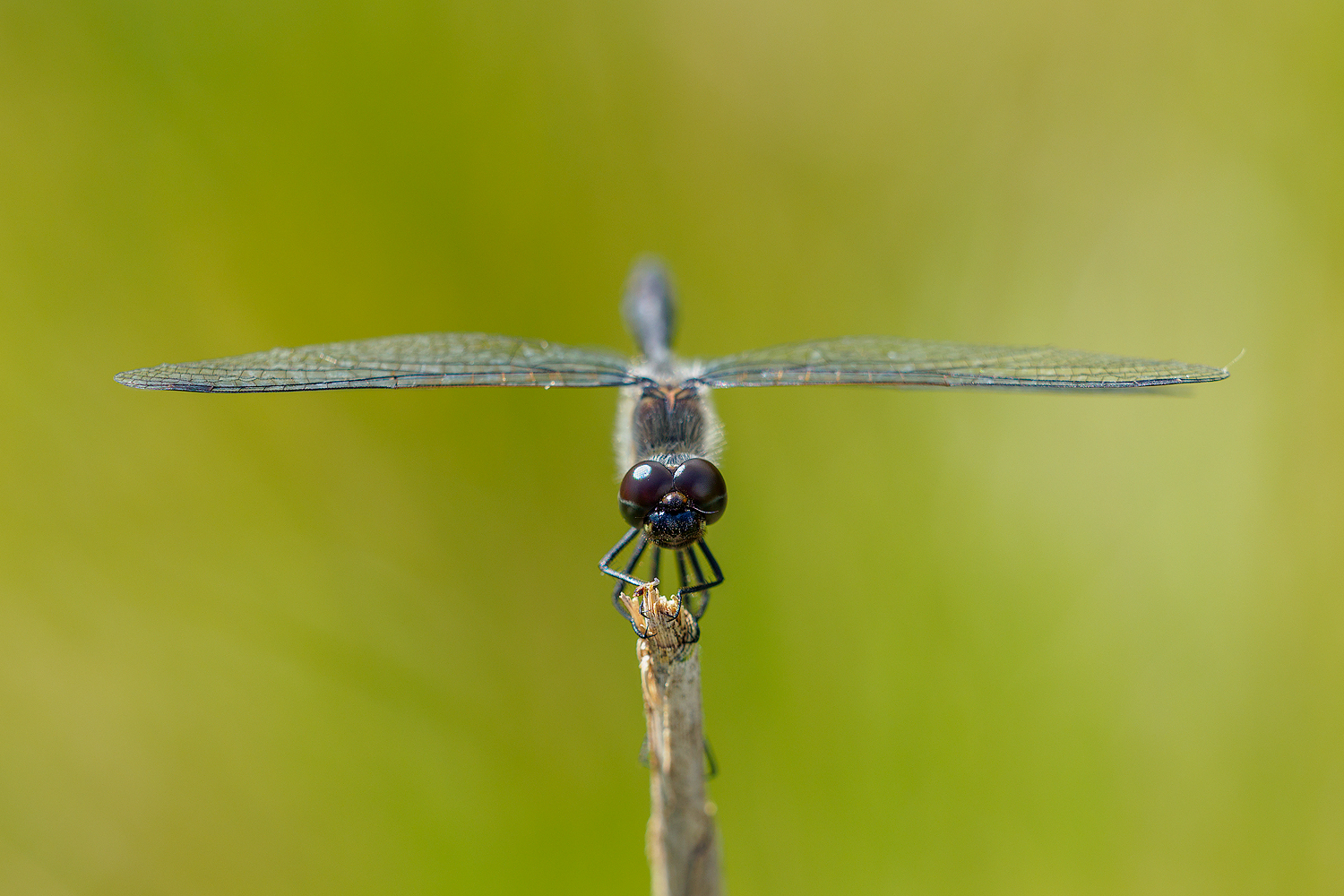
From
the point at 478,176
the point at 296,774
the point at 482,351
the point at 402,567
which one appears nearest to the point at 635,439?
the point at 482,351

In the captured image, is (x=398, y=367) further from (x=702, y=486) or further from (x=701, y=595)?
(x=701, y=595)

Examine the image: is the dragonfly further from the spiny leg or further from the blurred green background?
the blurred green background

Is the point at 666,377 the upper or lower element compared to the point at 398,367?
upper

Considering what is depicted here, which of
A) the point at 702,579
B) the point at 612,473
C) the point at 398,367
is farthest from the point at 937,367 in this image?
the point at 398,367

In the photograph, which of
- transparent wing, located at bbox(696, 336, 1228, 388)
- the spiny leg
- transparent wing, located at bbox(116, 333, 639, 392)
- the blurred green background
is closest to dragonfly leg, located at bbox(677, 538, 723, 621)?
the spiny leg

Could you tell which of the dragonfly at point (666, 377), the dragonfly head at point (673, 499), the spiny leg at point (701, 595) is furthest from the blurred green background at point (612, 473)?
the dragonfly head at point (673, 499)

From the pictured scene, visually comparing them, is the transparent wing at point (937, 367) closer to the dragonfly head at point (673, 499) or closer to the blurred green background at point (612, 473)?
the blurred green background at point (612, 473)
